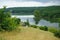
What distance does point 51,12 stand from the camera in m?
54.8

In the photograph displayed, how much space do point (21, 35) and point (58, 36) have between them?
7.69ft

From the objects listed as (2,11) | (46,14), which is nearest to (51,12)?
(46,14)

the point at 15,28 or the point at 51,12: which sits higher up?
the point at 15,28

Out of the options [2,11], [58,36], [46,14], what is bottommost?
[46,14]

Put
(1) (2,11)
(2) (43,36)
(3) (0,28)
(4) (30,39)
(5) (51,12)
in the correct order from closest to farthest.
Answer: (4) (30,39) < (2) (43,36) < (3) (0,28) < (1) (2,11) < (5) (51,12)

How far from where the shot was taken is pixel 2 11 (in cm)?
1588

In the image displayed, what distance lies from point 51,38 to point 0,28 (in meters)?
3.55

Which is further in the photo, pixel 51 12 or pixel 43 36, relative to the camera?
pixel 51 12

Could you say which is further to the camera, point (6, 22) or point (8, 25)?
point (8, 25)

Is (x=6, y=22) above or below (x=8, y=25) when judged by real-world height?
above

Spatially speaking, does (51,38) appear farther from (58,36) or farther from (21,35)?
(21,35)

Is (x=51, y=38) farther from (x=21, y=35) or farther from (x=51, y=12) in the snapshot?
(x=51, y=12)

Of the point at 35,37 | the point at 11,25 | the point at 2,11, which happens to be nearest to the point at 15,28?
the point at 11,25

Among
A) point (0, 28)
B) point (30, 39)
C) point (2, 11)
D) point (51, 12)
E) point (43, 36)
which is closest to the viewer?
point (30, 39)
